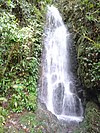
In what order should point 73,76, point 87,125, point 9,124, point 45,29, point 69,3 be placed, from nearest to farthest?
point 9,124 < point 87,125 < point 73,76 < point 45,29 < point 69,3

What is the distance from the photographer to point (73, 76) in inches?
391

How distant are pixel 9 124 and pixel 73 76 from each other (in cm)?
455

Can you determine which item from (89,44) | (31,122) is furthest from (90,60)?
(31,122)

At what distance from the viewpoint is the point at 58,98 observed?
908 cm

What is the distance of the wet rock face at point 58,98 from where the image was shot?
8.74 meters

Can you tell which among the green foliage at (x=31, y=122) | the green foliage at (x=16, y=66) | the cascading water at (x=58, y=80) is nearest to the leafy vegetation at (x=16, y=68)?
the green foliage at (x=16, y=66)

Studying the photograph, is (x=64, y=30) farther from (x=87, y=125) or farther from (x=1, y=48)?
(x=87, y=125)

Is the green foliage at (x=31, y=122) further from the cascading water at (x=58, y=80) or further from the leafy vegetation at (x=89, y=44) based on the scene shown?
the leafy vegetation at (x=89, y=44)

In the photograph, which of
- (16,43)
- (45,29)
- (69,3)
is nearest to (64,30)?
(45,29)

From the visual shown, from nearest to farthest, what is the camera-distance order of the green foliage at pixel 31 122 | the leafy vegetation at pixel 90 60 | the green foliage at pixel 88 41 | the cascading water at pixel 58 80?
the green foliage at pixel 31 122, the leafy vegetation at pixel 90 60, the green foliage at pixel 88 41, the cascading water at pixel 58 80

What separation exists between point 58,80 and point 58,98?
104 cm

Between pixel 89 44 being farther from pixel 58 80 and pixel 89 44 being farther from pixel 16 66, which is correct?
pixel 16 66

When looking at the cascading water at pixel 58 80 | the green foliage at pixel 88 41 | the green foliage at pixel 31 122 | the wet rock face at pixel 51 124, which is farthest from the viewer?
the cascading water at pixel 58 80

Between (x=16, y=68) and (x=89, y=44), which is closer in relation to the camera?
(x=16, y=68)
